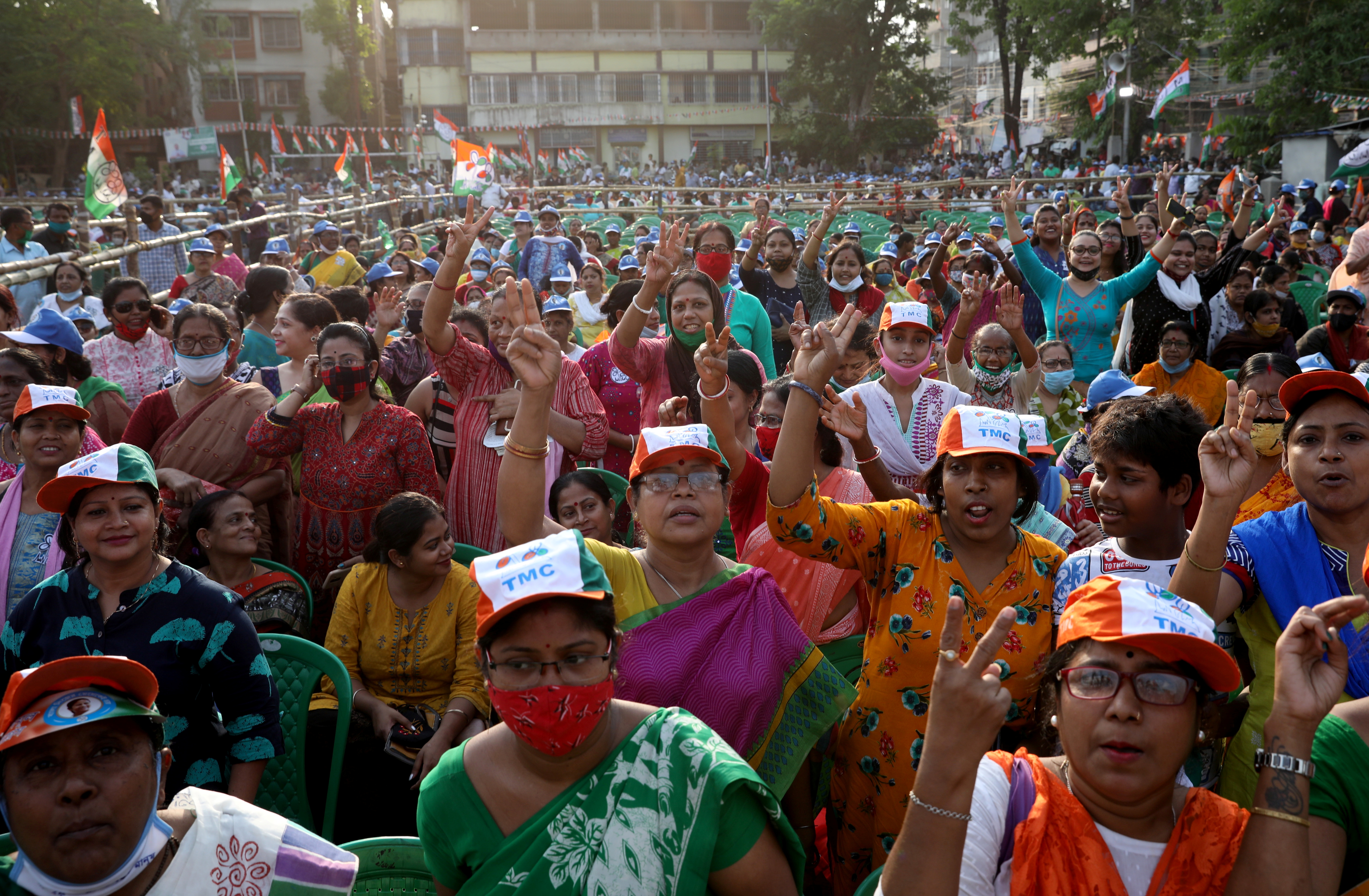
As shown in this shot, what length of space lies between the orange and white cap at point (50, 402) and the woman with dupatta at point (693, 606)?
6.02 feet

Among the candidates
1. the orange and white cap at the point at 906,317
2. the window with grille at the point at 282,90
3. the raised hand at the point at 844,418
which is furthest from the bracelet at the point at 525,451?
the window with grille at the point at 282,90

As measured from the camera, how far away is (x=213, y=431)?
14.0ft

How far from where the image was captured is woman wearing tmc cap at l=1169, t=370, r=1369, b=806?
222 centimetres

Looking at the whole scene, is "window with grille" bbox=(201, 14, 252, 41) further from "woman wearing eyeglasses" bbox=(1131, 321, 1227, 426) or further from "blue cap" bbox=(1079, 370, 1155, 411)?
"blue cap" bbox=(1079, 370, 1155, 411)

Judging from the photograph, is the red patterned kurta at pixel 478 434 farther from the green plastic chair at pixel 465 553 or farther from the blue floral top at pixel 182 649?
the blue floral top at pixel 182 649

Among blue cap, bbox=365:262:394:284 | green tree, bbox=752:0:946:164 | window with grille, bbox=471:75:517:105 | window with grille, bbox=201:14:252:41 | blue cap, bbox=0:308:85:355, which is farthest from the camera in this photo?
window with grille, bbox=471:75:517:105

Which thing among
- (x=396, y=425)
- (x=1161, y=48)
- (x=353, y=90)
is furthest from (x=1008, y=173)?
(x=396, y=425)

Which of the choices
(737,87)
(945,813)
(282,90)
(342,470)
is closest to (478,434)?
(342,470)

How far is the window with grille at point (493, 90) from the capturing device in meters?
59.1

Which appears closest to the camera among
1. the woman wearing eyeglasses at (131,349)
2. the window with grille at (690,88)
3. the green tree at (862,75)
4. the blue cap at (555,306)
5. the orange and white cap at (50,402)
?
the orange and white cap at (50,402)

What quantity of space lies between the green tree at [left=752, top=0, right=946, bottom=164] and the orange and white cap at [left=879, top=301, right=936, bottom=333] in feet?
156

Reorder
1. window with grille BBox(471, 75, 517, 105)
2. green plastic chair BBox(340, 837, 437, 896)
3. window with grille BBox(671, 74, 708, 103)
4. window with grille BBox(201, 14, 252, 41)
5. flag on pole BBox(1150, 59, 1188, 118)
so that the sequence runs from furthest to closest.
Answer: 1. window with grille BBox(671, 74, 708, 103)
2. window with grille BBox(471, 75, 517, 105)
3. window with grille BBox(201, 14, 252, 41)
4. flag on pole BBox(1150, 59, 1188, 118)
5. green plastic chair BBox(340, 837, 437, 896)

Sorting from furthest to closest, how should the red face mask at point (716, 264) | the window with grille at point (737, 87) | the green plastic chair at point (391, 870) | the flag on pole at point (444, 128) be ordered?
the window with grille at point (737, 87), the flag on pole at point (444, 128), the red face mask at point (716, 264), the green plastic chair at point (391, 870)

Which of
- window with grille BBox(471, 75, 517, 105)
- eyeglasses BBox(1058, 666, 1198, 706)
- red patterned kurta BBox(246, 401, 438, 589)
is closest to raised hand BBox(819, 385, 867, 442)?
eyeglasses BBox(1058, 666, 1198, 706)
